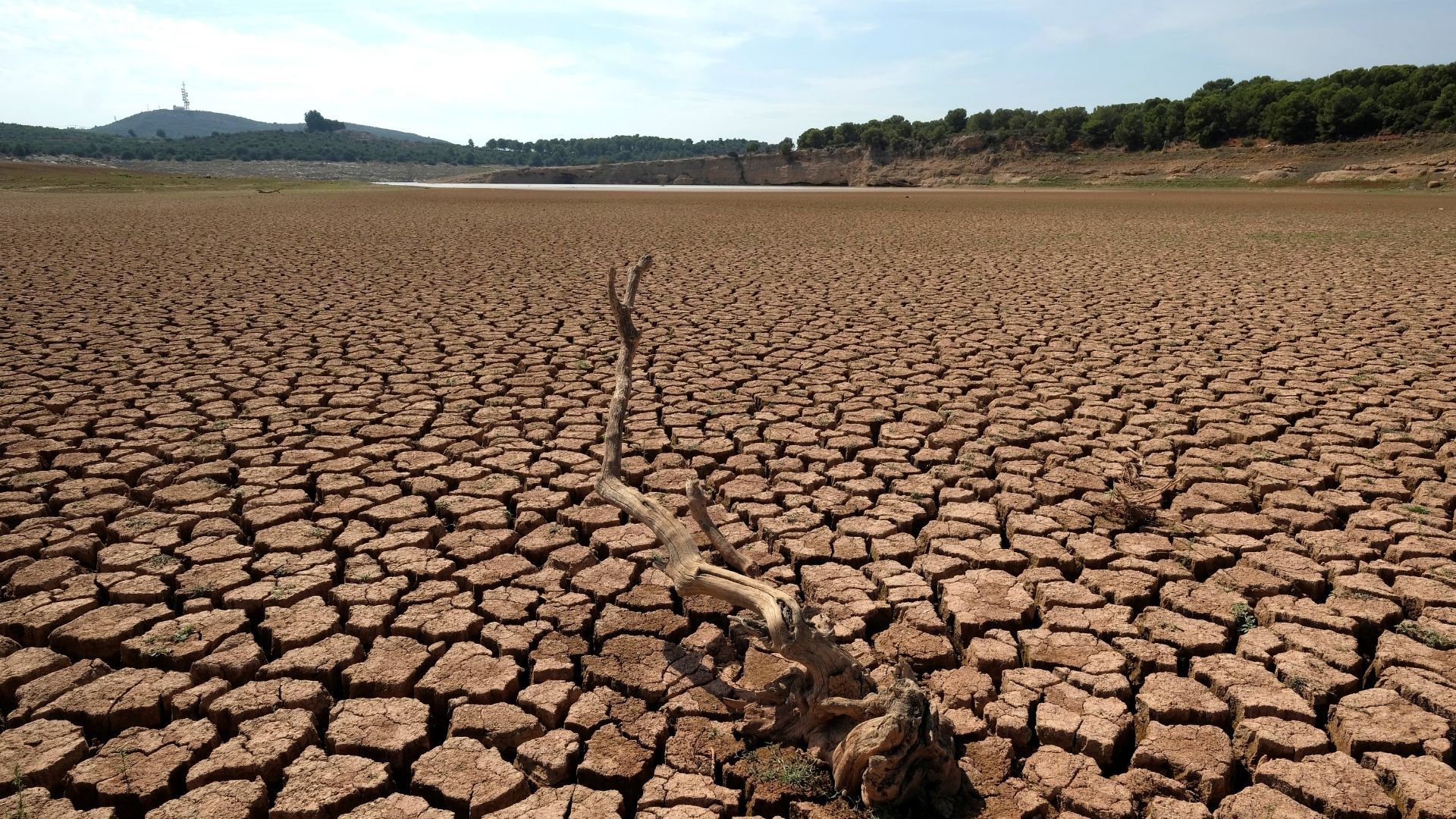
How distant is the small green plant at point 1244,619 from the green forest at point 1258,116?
4764 cm

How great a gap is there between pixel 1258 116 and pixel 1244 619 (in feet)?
184

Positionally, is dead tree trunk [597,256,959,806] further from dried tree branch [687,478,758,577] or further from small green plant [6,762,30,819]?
small green plant [6,762,30,819]

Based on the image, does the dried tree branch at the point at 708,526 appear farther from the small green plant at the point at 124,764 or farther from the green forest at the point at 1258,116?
the green forest at the point at 1258,116

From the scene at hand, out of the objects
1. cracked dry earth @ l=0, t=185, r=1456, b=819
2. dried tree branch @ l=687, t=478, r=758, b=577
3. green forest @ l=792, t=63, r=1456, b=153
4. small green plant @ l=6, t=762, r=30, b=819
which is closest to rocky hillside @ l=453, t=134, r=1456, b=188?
green forest @ l=792, t=63, r=1456, b=153

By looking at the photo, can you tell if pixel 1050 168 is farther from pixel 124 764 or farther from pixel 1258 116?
pixel 124 764

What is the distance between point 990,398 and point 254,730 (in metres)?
4.24

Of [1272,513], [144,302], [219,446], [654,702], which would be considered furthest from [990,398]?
[144,302]

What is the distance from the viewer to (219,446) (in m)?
4.23

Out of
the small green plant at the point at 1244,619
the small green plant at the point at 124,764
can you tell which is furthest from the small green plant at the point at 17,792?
the small green plant at the point at 1244,619

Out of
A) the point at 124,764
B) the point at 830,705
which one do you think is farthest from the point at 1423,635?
the point at 124,764

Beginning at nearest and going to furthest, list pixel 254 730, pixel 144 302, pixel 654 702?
pixel 254 730, pixel 654 702, pixel 144 302

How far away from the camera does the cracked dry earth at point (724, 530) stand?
212 cm

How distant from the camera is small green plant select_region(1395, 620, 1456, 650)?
2.59 meters

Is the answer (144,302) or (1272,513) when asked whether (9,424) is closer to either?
(144,302)
